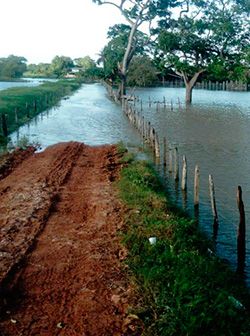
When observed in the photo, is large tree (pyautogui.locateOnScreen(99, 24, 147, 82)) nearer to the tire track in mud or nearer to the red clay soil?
the tire track in mud

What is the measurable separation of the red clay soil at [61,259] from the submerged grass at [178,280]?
0.38 meters

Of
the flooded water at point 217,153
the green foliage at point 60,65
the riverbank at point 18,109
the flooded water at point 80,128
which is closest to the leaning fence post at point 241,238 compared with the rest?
the flooded water at point 217,153

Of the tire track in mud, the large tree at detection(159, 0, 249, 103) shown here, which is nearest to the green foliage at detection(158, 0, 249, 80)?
the large tree at detection(159, 0, 249, 103)

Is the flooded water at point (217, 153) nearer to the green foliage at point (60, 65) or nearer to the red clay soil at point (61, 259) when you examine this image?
the red clay soil at point (61, 259)

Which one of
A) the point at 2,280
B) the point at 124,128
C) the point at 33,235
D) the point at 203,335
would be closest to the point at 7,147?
the point at 124,128

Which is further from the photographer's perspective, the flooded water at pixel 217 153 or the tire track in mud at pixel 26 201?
the flooded water at pixel 217 153

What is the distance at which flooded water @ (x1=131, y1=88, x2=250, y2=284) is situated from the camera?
47.6ft

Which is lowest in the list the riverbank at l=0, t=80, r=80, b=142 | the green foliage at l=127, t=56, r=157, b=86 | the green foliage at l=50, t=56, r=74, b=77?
the riverbank at l=0, t=80, r=80, b=142

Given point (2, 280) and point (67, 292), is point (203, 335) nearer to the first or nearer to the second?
point (67, 292)

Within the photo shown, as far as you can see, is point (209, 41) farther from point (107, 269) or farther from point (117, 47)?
point (107, 269)

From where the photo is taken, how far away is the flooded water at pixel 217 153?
47.6 feet

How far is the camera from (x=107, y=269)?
370 inches

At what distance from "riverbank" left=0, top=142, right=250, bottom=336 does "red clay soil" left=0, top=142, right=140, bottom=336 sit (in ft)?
0.07

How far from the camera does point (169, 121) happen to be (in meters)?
40.2
